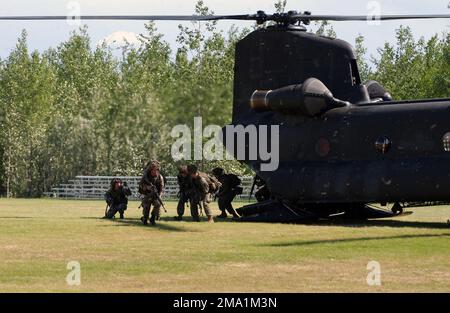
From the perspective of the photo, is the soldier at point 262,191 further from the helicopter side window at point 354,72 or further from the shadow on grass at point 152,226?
the helicopter side window at point 354,72

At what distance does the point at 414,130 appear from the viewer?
25719 millimetres

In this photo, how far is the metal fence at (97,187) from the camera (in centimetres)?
5828

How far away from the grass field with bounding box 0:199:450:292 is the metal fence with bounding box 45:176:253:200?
97.1ft

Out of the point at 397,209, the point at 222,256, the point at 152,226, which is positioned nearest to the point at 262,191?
the point at 397,209

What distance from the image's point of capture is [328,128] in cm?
2725

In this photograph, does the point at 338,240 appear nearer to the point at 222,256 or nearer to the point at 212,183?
the point at 222,256

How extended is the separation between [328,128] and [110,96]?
18730 millimetres

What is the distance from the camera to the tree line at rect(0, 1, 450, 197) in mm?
42562

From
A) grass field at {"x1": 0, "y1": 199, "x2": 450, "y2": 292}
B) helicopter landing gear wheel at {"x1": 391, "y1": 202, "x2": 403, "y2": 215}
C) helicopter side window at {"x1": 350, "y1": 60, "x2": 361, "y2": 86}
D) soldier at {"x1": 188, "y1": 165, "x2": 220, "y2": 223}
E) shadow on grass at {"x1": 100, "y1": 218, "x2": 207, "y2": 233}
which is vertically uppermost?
helicopter side window at {"x1": 350, "y1": 60, "x2": 361, "y2": 86}

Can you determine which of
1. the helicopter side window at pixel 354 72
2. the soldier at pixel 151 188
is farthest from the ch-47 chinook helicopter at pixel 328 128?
the soldier at pixel 151 188

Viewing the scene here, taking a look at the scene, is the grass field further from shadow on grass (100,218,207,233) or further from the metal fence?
the metal fence

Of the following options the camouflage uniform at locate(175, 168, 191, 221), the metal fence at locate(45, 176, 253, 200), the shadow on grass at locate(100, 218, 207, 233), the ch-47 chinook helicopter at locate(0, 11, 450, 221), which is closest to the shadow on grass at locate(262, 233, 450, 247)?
the ch-47 chinook helicopter at locate(0, 11, 450, 221)

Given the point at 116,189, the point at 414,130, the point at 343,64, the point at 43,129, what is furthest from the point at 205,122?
the point at 43,129

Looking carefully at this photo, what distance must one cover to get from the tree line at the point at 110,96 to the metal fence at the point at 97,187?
0.69m
